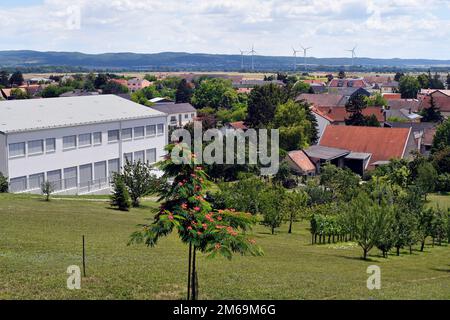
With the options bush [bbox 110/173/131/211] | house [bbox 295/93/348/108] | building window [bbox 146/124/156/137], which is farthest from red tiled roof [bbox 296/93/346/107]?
bush [bbox 110/173/131/211]

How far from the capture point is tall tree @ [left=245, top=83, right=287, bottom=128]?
3199 inches

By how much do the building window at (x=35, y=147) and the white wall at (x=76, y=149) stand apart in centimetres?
29

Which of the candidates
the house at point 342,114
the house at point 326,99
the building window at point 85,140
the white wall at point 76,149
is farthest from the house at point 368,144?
the house at point 326,99

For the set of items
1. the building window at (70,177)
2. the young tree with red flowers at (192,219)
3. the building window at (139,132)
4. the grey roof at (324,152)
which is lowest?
the grey roof at (324,152)

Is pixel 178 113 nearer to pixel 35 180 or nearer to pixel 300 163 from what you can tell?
pixel 300 163

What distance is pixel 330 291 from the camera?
17703mm

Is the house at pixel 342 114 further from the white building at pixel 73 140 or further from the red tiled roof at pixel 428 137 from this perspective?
the white building at pixel 73 140

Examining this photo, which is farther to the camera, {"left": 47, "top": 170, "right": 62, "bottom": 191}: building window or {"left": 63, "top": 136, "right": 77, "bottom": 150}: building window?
{"left": 63, "top": 136, "right": 77, "bottom": 150}: building window

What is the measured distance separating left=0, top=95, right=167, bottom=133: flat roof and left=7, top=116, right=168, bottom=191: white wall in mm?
450

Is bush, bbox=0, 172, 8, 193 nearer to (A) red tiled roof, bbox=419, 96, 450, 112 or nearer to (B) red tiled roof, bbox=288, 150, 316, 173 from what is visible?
(B) red tiled roof, bbox=288, 150, 316, 173

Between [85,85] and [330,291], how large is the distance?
147m

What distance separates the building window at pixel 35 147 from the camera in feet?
147

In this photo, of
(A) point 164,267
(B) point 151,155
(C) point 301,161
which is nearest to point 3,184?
(B) point 151,155
